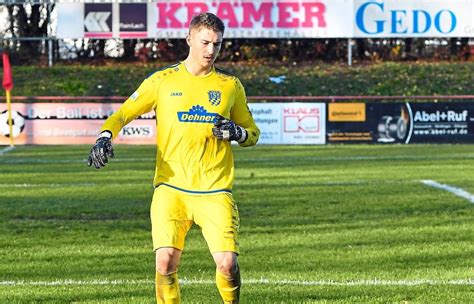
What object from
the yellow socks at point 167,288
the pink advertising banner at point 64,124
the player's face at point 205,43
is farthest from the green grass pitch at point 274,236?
the pink advertising banner at point 64,124

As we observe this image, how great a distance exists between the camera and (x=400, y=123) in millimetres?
34781

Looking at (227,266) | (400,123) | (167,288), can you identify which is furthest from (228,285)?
(400,123)

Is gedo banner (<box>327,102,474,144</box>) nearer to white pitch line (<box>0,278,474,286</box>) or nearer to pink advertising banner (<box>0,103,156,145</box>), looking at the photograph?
pink advertising banner (<box>0,103,156,145</box>)

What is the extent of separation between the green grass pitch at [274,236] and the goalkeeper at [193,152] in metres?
1.50

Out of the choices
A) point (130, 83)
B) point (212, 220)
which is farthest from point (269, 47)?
point (212, 220)

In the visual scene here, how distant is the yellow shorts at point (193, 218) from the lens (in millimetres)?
7949

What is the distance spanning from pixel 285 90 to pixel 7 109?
33.5 feet

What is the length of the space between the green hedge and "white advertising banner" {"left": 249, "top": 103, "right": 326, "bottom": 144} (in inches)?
248

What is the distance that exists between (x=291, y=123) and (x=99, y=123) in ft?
16.5

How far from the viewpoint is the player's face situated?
781 cm

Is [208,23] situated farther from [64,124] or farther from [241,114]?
[64,124]

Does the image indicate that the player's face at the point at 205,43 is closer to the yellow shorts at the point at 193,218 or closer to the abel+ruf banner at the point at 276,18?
the yellow shorts at the point at 193,218

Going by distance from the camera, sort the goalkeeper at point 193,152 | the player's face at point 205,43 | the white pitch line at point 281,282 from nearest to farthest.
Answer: the player's face at point 205,43 < the goalkeeper at point 193,152 < the white pitch line at point 281,282

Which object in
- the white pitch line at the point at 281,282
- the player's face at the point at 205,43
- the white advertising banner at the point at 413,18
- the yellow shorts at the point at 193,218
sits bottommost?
the white pitch line at the point at 281,282
